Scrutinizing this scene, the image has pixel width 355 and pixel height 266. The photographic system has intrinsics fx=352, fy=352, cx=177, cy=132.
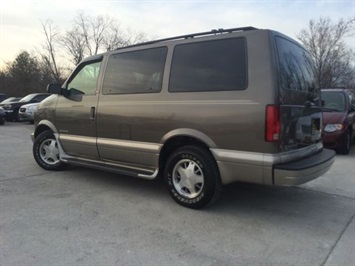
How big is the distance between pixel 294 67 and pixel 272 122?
965mm

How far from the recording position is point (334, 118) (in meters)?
8.50

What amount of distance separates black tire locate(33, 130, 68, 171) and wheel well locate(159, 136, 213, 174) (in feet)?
7.91

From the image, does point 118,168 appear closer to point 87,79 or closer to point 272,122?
point 87,79

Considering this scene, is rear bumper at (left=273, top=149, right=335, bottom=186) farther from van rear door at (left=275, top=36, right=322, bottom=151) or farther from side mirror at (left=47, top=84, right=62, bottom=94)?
side mirror at (left=47, top=84, right=62, bottom=94)

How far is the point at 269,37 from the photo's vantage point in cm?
382

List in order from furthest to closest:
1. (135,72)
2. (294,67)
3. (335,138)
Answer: (335,138) → (135,72) → (294,67)

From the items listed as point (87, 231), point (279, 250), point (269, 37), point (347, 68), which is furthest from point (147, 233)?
point (347, 68)

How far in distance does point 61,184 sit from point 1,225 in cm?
164

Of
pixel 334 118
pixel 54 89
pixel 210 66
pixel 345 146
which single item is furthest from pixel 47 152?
pixel 345 146

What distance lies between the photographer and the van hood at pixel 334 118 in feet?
27.6

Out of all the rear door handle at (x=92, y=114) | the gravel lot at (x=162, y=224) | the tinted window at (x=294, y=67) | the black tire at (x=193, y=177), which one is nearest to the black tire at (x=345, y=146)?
the gravel lot at (x=162, y=224)

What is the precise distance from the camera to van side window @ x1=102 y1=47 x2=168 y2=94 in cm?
462

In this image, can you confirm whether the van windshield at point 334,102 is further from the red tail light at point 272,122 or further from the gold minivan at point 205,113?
the red tail light at point 272,122

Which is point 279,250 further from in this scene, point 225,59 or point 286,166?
point 225,59
